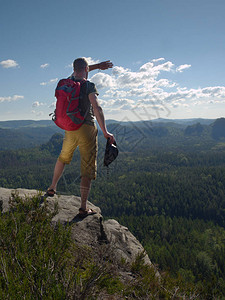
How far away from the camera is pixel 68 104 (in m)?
3.97

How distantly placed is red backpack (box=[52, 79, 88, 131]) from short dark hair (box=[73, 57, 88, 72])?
1.22 ft

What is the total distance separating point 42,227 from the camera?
3180 millimetres

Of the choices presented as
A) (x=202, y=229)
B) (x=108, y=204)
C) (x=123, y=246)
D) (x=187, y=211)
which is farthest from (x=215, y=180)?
(x=123, y=246)

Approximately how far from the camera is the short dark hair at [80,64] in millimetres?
4266

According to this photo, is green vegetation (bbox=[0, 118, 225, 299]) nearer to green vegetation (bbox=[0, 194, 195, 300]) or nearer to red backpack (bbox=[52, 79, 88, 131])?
red backpack (bbox=[52, 79, 88, 131])

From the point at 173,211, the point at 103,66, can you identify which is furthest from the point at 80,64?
the point at 173,211

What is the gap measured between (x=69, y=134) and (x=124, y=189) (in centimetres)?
13536

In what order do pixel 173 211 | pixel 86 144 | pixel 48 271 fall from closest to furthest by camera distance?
pixel 48 271
pixel 86 144
pixel 173 211

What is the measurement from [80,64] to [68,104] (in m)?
1.01

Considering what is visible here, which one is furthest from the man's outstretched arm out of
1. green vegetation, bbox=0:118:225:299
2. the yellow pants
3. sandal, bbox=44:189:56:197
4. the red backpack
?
green vegetation, bbox=0:118:225:299

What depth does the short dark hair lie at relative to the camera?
14.0ft

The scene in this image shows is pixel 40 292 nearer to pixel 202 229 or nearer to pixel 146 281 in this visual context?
pixel 146 281

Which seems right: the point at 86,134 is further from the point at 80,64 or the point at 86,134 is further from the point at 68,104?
the point at 80,64

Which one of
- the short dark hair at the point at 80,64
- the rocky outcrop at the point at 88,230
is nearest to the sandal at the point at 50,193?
the rocky outcrop at the point at 88,230
